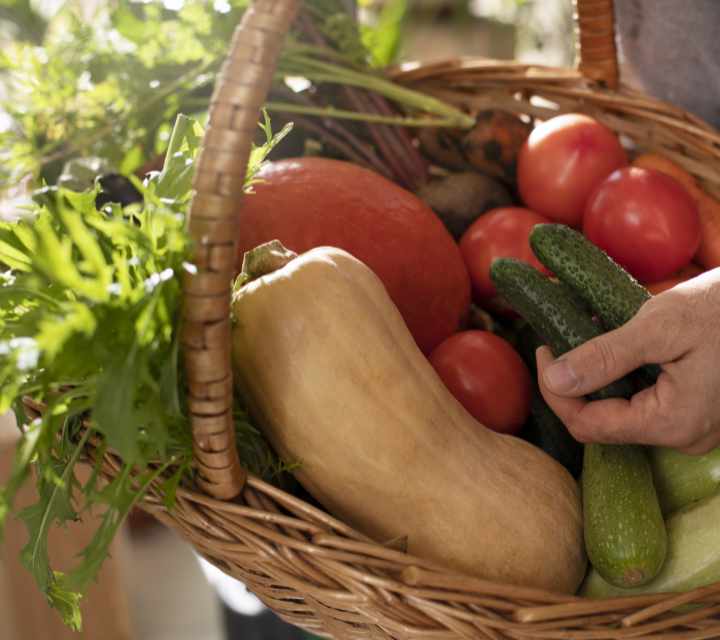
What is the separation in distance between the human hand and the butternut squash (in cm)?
10

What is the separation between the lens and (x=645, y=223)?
0.90 meters

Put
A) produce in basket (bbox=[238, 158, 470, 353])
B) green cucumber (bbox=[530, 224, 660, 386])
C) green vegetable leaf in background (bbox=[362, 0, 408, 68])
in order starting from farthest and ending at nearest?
green vegetable leaf in background (bbox=[362, 0, 408, 68]) < produce in basket (bbox=[238, 158, 470, 353]) < green cucumber (bbox=[530, 224, 660, 386])

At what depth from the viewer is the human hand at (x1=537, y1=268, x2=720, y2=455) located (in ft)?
2.00

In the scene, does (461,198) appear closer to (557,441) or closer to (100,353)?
(557,441)

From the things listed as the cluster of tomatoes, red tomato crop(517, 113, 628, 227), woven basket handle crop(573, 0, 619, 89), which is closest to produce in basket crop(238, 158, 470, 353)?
the cluster of tomatoes

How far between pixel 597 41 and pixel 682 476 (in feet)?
1.77

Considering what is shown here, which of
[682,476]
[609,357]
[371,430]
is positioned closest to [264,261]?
[371,430]

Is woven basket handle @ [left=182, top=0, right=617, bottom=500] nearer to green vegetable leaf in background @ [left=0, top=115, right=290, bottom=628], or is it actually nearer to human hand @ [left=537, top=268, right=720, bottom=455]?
green vegetable leaf in background @ [left=0, top=115, right=290, bottom=628]

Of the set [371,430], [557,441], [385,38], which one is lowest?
[557,441]

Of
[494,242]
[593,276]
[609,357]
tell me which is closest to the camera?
[609,357]

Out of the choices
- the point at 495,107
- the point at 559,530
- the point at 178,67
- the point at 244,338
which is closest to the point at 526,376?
the point at 559,530

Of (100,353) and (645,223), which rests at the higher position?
(100,353)

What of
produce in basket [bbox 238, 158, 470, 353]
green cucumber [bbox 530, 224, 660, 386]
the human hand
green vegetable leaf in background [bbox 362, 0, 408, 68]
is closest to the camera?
the human hand

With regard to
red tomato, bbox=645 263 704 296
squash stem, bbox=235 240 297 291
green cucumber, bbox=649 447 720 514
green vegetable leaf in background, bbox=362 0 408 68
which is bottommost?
green cucumber, bbox=649 447 720 514
